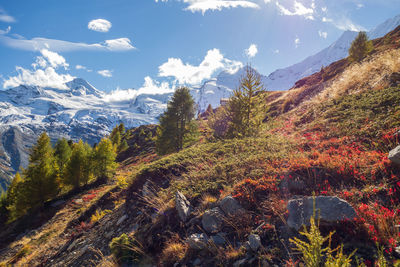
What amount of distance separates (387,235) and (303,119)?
1197 centimetres

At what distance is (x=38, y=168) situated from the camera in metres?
21.8

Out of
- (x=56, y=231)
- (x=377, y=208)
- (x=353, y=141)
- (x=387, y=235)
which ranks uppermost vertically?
(x=353, y=141)

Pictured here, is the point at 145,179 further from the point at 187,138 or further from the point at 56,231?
the point at 187,138

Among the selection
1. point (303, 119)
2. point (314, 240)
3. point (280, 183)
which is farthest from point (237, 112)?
point (314, 240)

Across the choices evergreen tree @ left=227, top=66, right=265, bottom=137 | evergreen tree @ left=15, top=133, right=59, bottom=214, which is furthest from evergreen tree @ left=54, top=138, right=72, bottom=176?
evergreen tree @ left=227, top=66, right=265, bottom=137

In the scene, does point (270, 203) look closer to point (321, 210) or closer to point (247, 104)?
point (321, 210)

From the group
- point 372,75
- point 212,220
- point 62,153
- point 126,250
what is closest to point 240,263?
point 212,220

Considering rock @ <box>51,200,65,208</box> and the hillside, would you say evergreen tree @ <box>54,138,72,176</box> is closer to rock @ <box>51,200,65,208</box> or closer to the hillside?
rock @ <box>51,200,65,208</box>

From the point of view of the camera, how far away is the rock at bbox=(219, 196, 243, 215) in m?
5.10

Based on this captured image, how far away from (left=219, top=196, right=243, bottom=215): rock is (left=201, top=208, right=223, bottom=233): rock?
0.17m

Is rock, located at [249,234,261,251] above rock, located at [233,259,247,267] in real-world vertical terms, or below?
above

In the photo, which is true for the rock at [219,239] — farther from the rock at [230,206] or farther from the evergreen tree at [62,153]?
the evergreen tree at [62,153]

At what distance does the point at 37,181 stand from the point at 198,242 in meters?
26.1

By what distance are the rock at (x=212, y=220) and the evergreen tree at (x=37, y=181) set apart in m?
25.6
